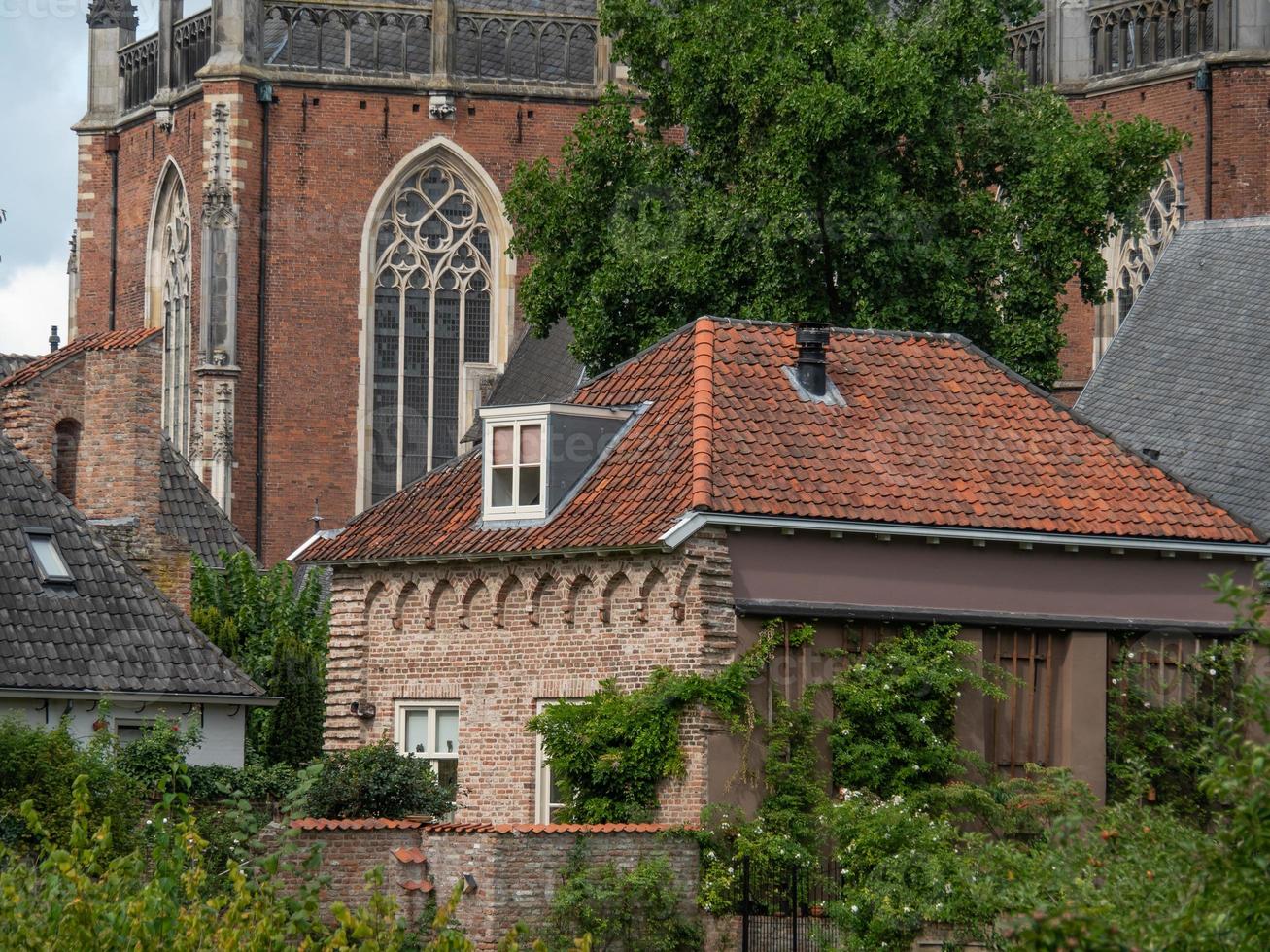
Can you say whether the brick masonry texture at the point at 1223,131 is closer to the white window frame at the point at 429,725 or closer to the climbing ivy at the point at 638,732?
the white window frame at the point at 429,725

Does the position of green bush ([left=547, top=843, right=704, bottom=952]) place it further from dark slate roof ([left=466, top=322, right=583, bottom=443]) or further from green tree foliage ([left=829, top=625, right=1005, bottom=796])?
dark slate roof ([left=466, top=322, right=583, bottom=443])

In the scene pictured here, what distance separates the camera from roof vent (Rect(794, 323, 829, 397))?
25.4 metres

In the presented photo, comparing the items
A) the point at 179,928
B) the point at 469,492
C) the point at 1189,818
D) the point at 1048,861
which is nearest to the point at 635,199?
the point at 469,492

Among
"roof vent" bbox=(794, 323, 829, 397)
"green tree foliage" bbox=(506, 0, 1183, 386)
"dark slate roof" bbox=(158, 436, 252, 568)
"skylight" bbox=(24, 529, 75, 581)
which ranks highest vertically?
"green tree foliage" bbox=(506, 0, 1183, 386)

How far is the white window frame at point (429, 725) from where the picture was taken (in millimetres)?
25672

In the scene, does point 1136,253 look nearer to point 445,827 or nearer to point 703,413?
point 703,413

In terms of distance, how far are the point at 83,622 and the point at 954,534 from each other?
8.94 metres

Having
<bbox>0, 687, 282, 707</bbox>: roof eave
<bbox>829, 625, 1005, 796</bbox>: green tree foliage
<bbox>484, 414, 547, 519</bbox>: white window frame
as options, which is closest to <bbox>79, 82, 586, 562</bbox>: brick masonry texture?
<bbox>0, 687, 282, 707</bbox>: roof eave

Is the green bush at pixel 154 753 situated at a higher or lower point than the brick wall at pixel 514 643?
lower

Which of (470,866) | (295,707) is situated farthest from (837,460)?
(295,707)

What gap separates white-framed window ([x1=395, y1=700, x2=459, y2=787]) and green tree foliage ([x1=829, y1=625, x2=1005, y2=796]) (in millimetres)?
4500

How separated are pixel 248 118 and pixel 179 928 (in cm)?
3446

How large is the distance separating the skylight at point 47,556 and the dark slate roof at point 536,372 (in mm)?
15861

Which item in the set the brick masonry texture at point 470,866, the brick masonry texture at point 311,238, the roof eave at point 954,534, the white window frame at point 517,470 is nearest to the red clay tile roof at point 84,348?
the white window frame at point 517,470
